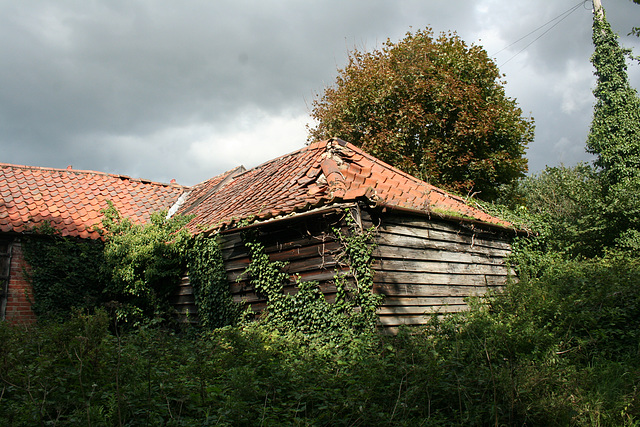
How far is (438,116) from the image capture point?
1831 cm

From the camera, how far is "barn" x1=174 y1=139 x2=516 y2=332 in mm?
7406

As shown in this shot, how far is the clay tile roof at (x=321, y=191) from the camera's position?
7.74 m

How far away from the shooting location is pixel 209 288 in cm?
930

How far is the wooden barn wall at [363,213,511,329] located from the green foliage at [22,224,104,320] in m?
7.49

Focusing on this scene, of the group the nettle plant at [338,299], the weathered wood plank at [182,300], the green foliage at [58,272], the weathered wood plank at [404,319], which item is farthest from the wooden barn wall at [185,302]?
the weathered wood plank at [404,319]

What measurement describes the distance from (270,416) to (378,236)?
4.30 metres

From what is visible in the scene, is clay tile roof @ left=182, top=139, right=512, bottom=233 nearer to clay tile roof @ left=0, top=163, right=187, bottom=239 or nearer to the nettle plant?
the nettle plant

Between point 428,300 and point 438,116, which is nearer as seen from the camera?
point 428,300

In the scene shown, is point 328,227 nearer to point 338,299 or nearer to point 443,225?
point 338,299

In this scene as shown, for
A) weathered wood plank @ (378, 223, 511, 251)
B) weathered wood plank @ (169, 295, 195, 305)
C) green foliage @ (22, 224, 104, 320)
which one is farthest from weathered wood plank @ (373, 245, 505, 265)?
green foliage @ (22, 224, 104, 320)

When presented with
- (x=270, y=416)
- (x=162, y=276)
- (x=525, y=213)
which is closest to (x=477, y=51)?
(x=525, y=213)

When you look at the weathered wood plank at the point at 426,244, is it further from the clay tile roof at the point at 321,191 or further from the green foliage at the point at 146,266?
the green foliage at the point at 146,266

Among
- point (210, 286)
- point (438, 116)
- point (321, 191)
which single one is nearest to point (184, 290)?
point (210, 286)

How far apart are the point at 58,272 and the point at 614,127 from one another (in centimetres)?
2001
